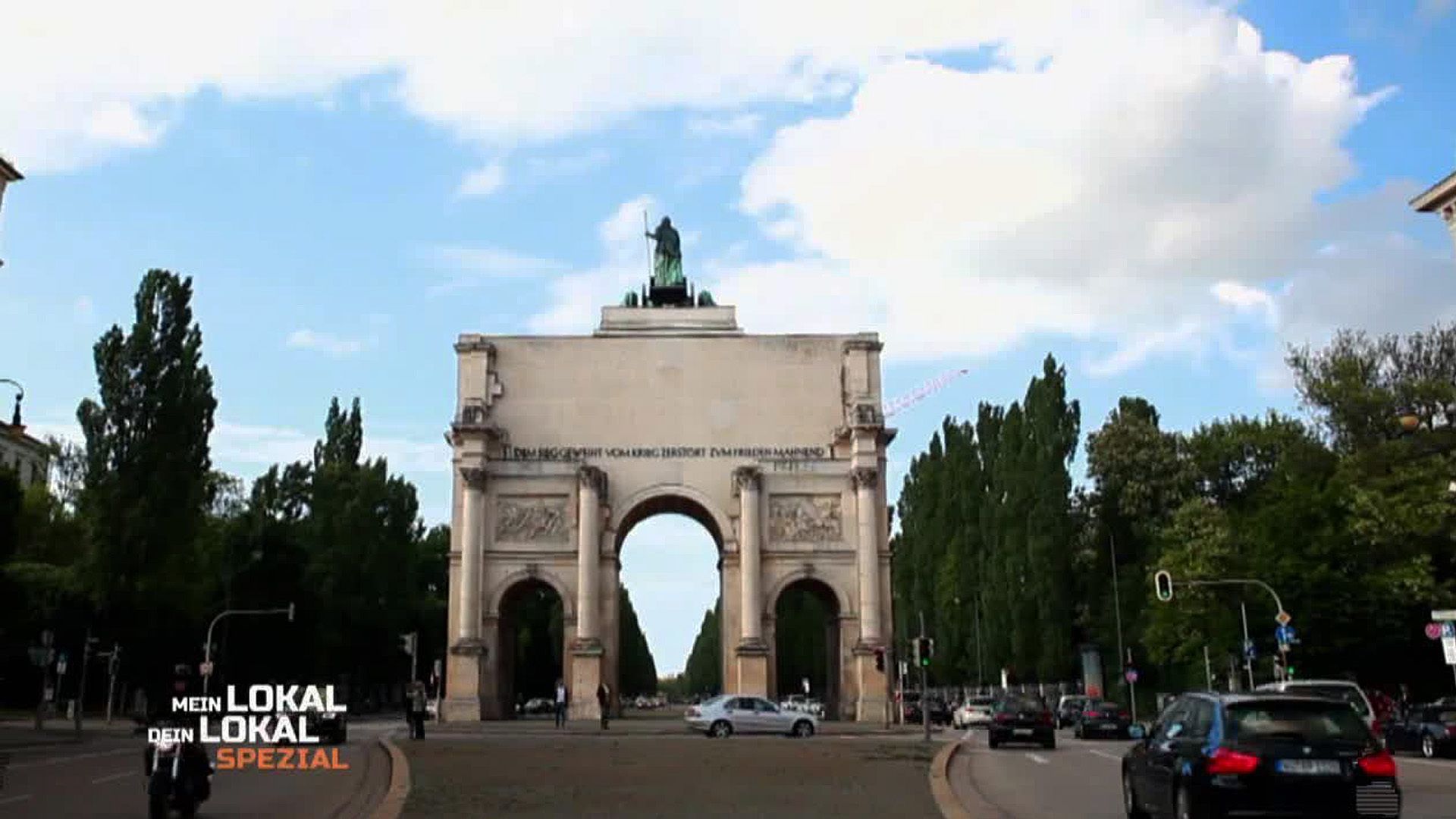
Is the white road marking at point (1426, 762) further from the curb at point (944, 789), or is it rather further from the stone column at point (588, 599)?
the stone column at point (588, 599)

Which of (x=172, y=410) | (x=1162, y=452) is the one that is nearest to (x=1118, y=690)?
(x=1162, y=452)

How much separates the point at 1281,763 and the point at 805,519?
49670 mm

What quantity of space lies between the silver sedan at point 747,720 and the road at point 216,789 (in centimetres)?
1286

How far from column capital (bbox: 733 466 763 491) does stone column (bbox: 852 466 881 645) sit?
4544mm

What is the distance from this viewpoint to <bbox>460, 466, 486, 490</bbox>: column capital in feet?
201

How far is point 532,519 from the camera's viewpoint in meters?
62.2

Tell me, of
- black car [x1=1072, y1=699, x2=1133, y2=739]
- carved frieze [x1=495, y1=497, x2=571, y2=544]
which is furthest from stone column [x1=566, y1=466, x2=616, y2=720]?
black car [x1=1072, y1=699, x2=1133, y2=739]

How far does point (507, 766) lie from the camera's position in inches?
934

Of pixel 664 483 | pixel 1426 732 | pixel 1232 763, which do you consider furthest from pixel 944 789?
pixel 664 483

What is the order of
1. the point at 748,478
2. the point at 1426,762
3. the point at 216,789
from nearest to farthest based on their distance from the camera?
the point at 216,789 → the point at 1426,762 → the point at 748,478

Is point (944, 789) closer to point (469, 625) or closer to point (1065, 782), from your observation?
point (1065, 782)

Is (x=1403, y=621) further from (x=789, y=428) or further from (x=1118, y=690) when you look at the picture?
(x=789, y=428)

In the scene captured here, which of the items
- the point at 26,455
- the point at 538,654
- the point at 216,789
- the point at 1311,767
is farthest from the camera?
the point at 538,654

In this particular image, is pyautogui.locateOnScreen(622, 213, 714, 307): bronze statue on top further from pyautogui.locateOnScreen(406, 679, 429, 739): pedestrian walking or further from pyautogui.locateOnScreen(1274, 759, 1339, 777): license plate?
pyautogui.locateOnScreen(1274, 759, 1339, 777): license plate
